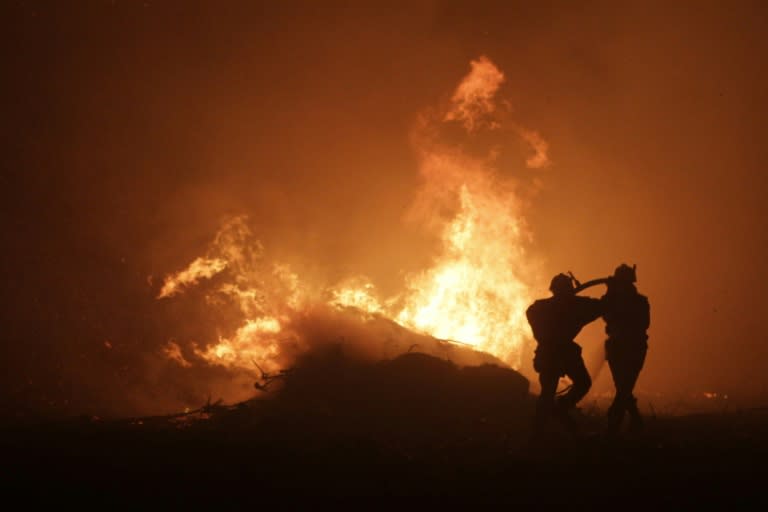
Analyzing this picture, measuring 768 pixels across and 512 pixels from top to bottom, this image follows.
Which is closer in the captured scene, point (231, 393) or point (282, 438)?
point (282, 438)

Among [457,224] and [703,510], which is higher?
[457,224]

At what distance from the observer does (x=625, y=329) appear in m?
9.78

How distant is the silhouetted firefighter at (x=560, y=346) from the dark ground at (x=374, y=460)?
0.70m

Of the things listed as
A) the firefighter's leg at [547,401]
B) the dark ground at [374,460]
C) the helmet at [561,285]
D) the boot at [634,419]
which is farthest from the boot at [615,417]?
the helmet at [561,285]

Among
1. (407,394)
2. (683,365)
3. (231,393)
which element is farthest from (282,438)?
(683,365)

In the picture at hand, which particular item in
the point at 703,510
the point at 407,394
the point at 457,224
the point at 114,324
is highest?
the point at 457,224

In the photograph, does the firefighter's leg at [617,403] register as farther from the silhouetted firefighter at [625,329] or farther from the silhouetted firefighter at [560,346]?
the silhouetted firefighter at [560,346]

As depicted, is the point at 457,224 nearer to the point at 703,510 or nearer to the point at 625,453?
the point at 625,453

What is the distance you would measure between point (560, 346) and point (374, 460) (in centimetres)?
388

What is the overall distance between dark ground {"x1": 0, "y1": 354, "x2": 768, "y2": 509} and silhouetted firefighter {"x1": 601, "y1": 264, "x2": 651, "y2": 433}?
910 millimetres

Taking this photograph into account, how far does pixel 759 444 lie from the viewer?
8.86 m

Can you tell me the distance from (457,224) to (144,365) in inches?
790

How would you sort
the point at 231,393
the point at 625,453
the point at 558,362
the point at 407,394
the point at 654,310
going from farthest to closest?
the point at 654,310 < the point at 231,393 < the point at 407,394 < the point at 558,362 < the point at 625,453

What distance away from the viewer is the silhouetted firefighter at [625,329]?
978cm
